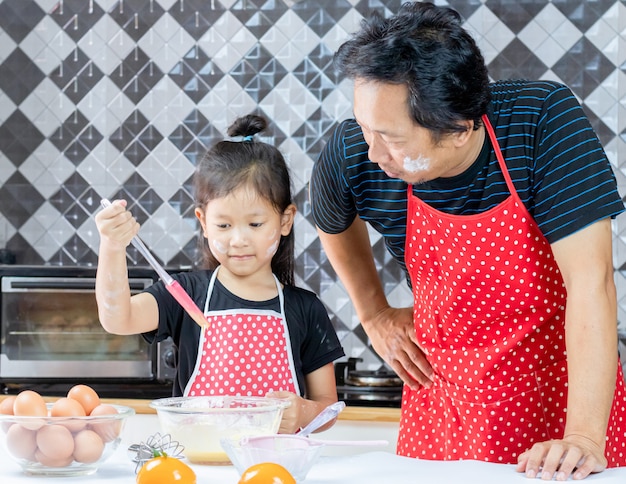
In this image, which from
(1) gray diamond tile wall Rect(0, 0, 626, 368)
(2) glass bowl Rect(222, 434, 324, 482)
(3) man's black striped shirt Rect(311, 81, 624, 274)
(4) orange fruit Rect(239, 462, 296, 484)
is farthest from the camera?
(1) gray diamond tile wall Rect(0, 0, 626, 368)

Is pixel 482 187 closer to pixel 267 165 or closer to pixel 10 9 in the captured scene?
pixel 267 165

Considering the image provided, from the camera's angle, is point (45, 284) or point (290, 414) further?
point (45, 284)

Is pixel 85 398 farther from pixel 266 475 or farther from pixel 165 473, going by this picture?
pixel 266 475

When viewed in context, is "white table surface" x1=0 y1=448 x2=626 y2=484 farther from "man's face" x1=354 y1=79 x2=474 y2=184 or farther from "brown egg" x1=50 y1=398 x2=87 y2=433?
"man's face" x1=354 y1=79 x2=474 y2=184

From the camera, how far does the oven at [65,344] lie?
8.20ft

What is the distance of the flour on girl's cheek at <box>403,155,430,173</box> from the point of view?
1297 millimetres

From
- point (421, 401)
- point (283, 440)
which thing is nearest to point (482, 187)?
point (421, 401)

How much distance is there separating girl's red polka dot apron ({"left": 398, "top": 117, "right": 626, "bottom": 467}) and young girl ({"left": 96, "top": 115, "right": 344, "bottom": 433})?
0.27m

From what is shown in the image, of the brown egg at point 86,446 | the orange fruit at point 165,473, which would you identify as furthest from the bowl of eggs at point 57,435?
the orange fruit at point 165,473

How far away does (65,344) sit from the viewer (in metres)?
2.53

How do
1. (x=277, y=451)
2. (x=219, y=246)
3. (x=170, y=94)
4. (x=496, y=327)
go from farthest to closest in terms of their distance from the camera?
(x=170, y=94), (x=219, y=246), (x=496, y=327), (x=277, y=451)

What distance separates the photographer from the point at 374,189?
1.54 m

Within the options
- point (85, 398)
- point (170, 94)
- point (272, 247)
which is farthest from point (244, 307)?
point (170, 94)

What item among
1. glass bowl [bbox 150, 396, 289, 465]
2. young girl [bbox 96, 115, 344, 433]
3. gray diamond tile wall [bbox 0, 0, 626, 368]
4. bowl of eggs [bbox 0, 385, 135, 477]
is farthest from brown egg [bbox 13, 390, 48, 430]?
gray diamond tile wall [bbox 0, 0, 626, 368]
